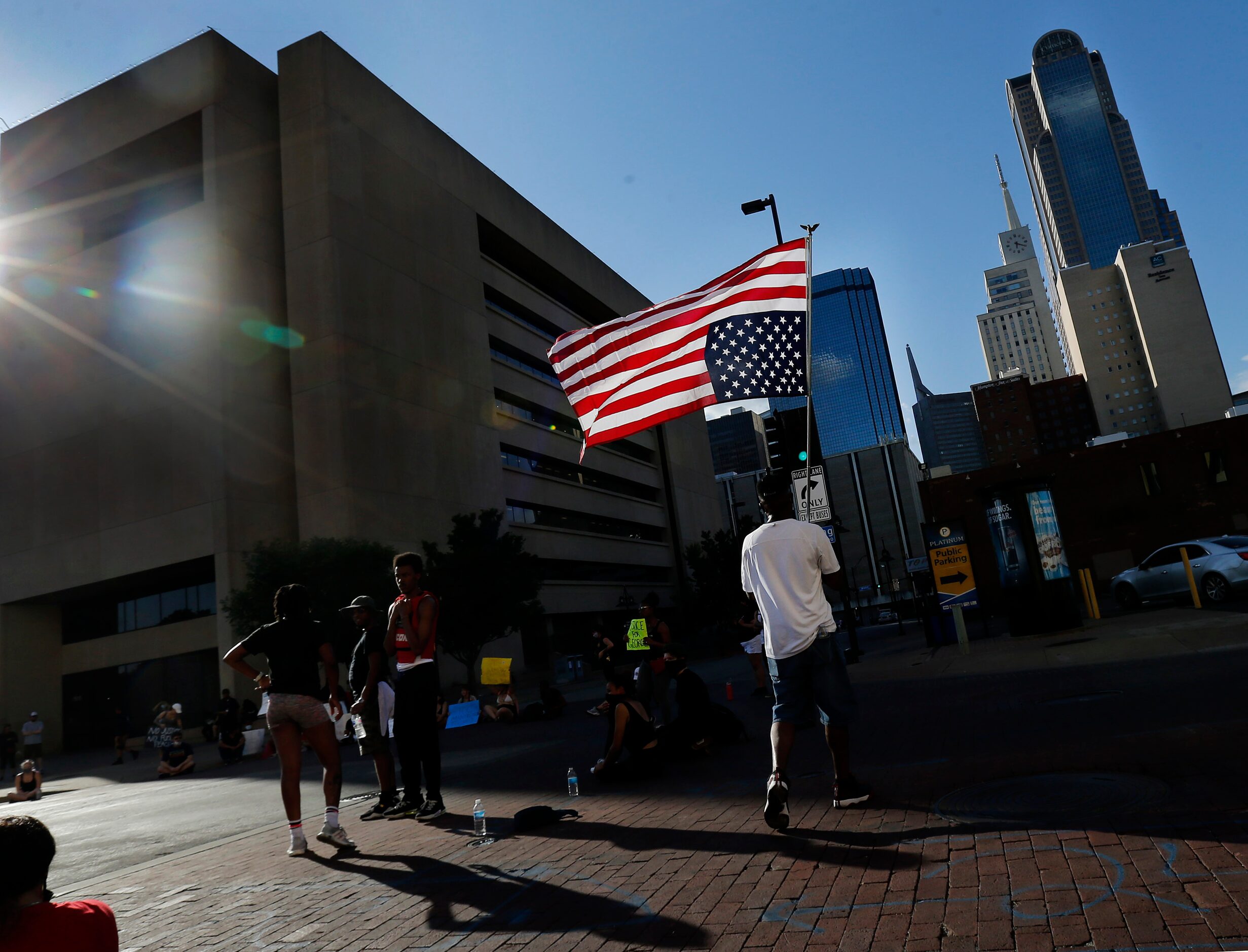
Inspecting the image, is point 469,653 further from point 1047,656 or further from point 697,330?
point 697,330

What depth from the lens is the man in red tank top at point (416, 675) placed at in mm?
6812

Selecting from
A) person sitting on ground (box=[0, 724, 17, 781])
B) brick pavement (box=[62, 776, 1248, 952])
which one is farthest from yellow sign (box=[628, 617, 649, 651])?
person sitting on ground (box=[0, 724, 17, 781])

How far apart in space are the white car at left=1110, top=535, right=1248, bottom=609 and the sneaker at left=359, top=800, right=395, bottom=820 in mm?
16427

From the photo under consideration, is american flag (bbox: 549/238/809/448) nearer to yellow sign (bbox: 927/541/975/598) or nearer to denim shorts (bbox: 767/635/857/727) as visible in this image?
denim shorts (bbox: 767/635/857/727)

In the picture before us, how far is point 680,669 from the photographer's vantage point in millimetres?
9109

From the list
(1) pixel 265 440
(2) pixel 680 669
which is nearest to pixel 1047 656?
(2) pixel 680 669

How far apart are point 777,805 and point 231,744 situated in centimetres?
1835

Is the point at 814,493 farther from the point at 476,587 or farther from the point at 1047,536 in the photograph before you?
the point at 476,587

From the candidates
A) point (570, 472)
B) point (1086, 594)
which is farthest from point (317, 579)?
point (570, 472)

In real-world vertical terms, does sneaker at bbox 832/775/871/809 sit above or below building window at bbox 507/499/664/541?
below

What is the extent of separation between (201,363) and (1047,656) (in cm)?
3694

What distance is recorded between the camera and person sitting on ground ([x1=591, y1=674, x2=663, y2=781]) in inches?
293

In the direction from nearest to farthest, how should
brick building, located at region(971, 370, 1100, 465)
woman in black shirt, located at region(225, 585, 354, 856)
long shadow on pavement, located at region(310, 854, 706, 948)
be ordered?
long shadow on pavement, located at region(310, 854, 706, 948) < woman in black shirt, located at region(225, 585, 354, 856) < brick building, located at region(971, 370, 1100, 465)

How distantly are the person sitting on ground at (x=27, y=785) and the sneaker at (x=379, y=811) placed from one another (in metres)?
13.6
